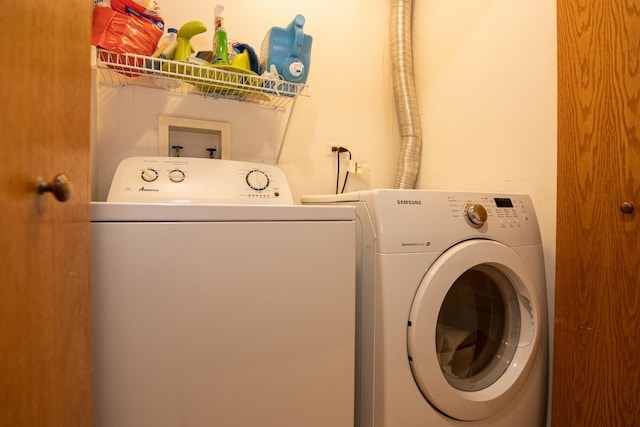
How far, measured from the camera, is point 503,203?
1.07m

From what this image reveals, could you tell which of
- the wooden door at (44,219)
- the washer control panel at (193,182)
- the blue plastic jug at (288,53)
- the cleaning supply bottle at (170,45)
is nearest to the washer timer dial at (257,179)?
the washer control panel at (193,182)

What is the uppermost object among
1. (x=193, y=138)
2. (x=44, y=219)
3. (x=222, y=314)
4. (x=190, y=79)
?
(x=190, y=79)

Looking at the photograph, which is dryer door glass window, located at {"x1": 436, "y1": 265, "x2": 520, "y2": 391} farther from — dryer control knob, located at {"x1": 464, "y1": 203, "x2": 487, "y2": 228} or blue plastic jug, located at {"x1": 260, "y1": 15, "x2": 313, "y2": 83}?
blue plastic jug, located at {"x1": 260, "y1": 15, "x2": 313, "y2": 83}

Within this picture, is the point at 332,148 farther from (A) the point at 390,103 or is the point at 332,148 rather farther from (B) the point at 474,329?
(B) the point at 474,329

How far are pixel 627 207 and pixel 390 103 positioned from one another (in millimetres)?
1124

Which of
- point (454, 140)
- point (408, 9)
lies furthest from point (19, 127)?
point (408, 9)

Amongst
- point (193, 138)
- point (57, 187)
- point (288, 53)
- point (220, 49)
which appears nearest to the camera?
point (57, 187)

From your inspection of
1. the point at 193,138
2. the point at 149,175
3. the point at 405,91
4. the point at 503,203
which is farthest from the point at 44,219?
the point at 405,91

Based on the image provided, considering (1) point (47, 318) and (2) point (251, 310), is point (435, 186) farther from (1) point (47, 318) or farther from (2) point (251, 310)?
(1) point (47, 318)

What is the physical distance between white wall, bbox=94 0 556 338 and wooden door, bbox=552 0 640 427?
193 millimetres

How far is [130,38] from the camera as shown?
0.98 meters

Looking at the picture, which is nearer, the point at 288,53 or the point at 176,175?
the point at 176,175

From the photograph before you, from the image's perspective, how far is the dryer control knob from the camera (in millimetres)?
972

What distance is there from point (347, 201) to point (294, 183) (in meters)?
0.53
